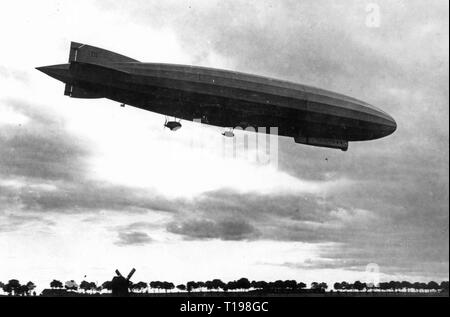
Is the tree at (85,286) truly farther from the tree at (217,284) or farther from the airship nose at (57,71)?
the airship nose at (57,71)

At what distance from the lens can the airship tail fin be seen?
3278cm

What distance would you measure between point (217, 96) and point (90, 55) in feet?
34.1

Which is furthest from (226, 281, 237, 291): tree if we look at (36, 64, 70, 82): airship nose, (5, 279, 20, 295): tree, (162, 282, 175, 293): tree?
(36, 64, 70, 82): airship nose

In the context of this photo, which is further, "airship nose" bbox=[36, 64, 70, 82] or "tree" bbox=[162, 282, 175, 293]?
"tree" bbox=[162, 282, 175, 293]

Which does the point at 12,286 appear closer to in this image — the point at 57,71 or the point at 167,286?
the point at 167,286

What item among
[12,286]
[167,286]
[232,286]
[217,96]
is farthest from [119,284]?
[167,286]

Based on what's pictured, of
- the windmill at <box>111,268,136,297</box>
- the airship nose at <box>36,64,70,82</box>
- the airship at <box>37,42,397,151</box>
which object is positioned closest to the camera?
the airship nose at <box>36,64,70,82</box>

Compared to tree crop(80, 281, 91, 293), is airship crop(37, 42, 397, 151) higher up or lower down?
higher up

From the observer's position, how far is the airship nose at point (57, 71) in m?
32.6

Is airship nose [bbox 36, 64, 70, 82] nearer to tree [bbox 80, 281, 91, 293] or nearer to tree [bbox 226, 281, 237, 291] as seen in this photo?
tree [bbox 80, 281, 91, 293]

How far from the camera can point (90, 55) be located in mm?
33312

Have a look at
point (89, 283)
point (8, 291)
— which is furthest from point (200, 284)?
point (8, 291)

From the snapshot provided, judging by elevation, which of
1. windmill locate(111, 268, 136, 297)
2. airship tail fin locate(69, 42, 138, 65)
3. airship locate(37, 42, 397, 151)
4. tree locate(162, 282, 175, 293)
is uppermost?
airship tail fin locate(69, 42, 138, 65)

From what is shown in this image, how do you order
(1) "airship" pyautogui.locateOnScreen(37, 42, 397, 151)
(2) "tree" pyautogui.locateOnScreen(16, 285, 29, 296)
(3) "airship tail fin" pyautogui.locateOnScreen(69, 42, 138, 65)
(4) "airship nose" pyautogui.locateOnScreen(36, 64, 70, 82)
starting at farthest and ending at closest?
(2) "tree" pyautogui.locateOnScreen(16, 285, 29, 296)
(1) "airship" pyautogui.locateOnScreen(37, 42, 397, 151)
(3) "airship tail fin" pyautogui.locateOnScreen(69, 42, 138, 65)
(4) "airship nose" pyautogui.locateOnScreen(36, 64, 70, 82)
